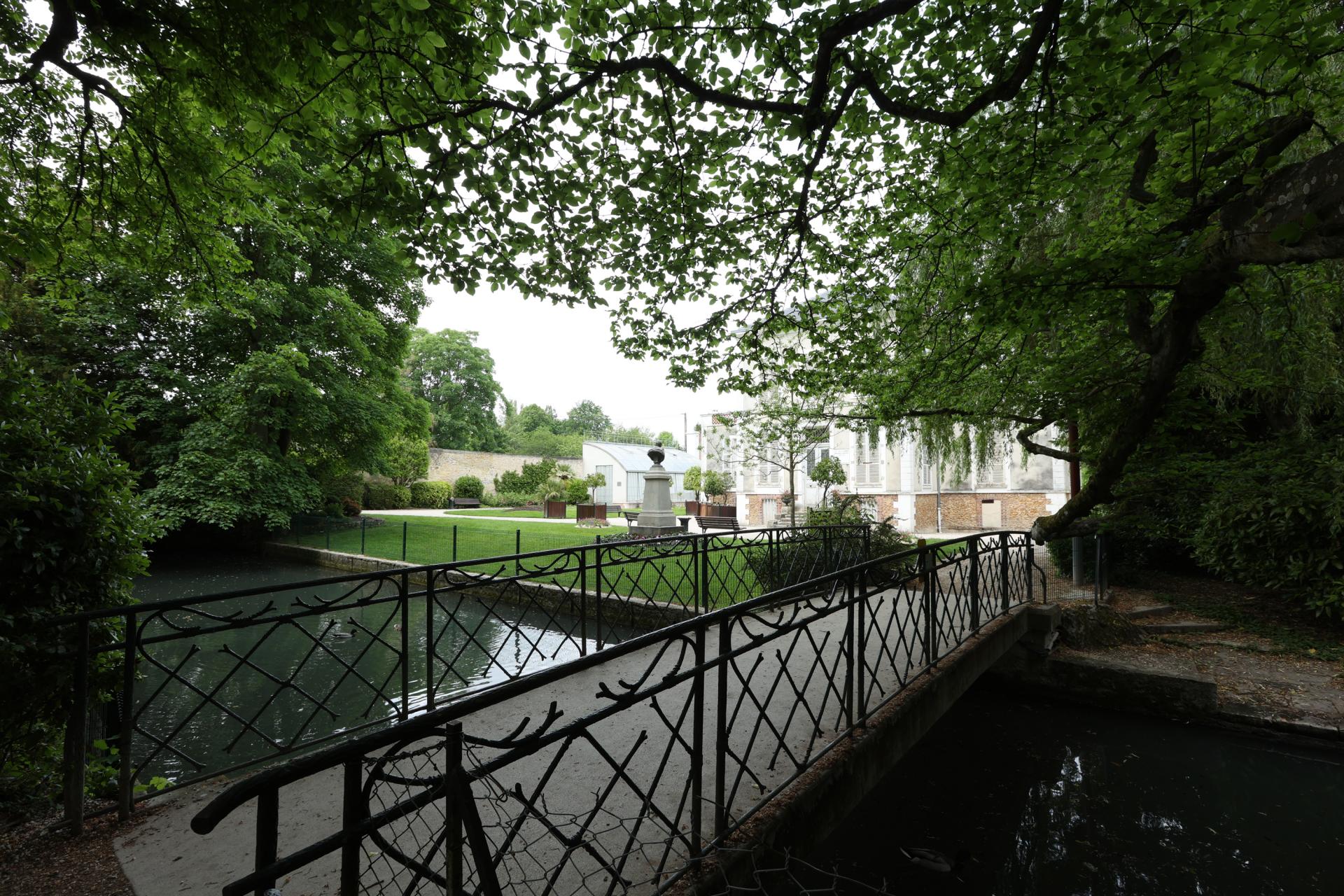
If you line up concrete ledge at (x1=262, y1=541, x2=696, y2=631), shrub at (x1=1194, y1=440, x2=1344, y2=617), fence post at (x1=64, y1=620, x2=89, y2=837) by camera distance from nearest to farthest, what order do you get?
fence post at (x1=64, y1=620, x2=89, y2=837)
concrete ledge at (x1=262, y1=541, x2=696, y2=631)
shrub at (x1=1194, y1=440, x2=1344, y2=617)

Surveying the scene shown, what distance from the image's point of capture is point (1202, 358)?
6848 mm

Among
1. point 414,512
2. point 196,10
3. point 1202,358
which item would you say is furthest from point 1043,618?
point 414,512

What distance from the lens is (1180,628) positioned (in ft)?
25.6

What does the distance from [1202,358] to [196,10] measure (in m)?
10.0

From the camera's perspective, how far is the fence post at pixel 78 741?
2.60 m

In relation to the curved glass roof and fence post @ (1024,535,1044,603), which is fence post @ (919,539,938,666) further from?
the curved glass roof

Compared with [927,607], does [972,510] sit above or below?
below

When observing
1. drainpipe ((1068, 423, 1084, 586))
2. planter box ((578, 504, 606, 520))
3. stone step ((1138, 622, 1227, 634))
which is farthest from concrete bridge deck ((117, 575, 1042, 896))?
planter box ((578, 504, 606, 520))

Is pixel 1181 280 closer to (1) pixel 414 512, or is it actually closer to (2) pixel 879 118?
(2) pixel 879 118

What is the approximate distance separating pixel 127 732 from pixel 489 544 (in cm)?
1177

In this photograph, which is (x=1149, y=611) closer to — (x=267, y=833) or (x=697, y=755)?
(x=697, y=755)

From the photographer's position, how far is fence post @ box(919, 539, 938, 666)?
4316 millimetres

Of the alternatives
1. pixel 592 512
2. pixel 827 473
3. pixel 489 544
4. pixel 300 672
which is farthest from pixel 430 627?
pixel 592 512

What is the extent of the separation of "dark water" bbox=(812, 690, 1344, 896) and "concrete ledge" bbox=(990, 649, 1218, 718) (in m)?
0.18
